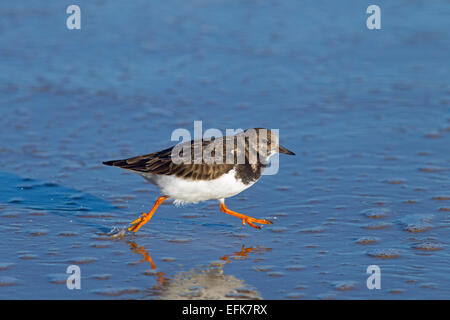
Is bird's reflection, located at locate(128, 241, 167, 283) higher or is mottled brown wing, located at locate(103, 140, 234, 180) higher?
mottled brown wing, located at locate(103, 140, 234, 180)

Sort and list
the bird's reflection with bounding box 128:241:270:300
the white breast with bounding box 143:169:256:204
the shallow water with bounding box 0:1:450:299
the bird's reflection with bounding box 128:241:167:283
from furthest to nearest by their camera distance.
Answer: the white breast with bounding box 143:169:256:204, the shallow water with bounding box 0:1:450:299, the bird's reflection with bounding box 128:241:167:283, the bird's reflection with bounding box 128:241:270:300

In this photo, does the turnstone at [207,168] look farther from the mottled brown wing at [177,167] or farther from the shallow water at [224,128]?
the shallow water at [224,128]

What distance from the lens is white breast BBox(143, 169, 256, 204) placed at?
230 inches

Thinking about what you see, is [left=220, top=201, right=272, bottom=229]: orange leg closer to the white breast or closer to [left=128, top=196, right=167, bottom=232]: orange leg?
the white breast

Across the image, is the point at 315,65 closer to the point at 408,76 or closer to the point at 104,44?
the point at 408,76

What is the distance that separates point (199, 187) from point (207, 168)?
0.62 feet

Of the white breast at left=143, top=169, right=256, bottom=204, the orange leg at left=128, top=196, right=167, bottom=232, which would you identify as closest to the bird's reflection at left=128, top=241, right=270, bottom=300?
the orange leg at left=128, top=196, right=167, bottom=232

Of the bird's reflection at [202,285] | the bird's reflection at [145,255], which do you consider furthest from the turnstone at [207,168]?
the bird's reflection at [202,285]

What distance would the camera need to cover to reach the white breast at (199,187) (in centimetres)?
584

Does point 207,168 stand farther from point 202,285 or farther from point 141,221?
point 202,285

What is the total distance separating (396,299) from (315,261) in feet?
2.67

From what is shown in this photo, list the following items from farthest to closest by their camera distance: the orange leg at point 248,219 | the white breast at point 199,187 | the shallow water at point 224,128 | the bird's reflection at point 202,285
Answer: the orange leg at point 248,219 → the white breast at point 199,187 → the shallow water at point 224,128 → the bird's reflection at point 202,285

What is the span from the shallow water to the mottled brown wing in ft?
1.73

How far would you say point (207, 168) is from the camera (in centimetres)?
592
